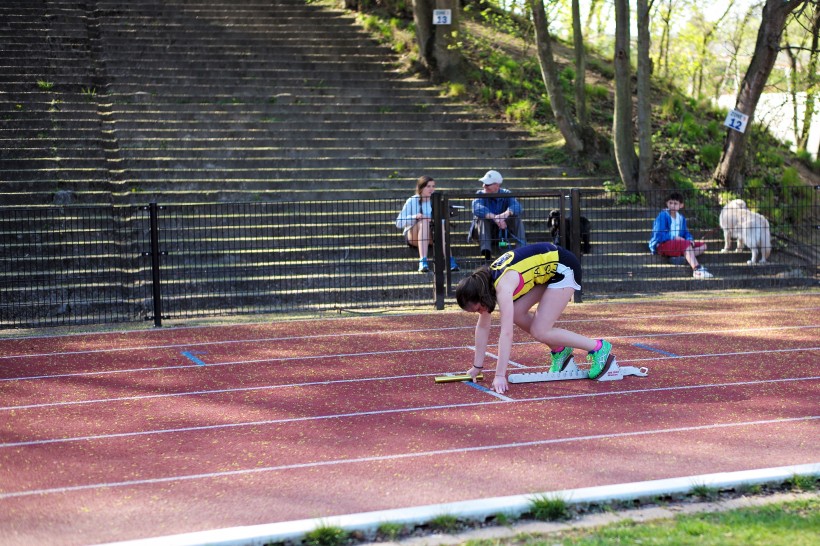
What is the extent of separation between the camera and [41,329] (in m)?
12.3

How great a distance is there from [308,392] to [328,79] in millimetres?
15585

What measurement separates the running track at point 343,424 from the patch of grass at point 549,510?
412 millimetres

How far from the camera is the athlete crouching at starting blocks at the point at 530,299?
728 centimetres

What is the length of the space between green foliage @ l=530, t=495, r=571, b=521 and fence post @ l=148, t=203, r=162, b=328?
28.5ft

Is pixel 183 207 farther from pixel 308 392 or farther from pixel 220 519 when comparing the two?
pixel 220 519

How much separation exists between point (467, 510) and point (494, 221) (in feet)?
32.5

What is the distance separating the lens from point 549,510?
4.76 m

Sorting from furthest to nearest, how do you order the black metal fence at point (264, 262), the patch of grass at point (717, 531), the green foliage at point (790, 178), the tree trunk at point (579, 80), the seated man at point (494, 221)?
the tree trunk at point (579, 80), the green foliage at point (790, 178), the seated man at point (494, 221), the black metal fence at point (264, 262), the patch of grass at point (717, 531)

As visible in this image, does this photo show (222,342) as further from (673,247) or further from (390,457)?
(673,247)

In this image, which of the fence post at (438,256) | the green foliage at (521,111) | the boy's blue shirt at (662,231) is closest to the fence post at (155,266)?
the fence post at (438,256)

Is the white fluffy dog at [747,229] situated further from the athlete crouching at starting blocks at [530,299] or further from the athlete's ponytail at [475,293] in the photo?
the athlete's ponytail at [475,293]

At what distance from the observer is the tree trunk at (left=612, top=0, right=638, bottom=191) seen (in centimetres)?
1853

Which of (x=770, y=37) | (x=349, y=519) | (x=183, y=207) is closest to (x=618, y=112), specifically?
(x=770, y=37)

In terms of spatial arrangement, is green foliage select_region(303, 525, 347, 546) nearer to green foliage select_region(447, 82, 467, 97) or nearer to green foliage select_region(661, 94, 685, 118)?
green foliage select_region(447, 82, 467, 97)
